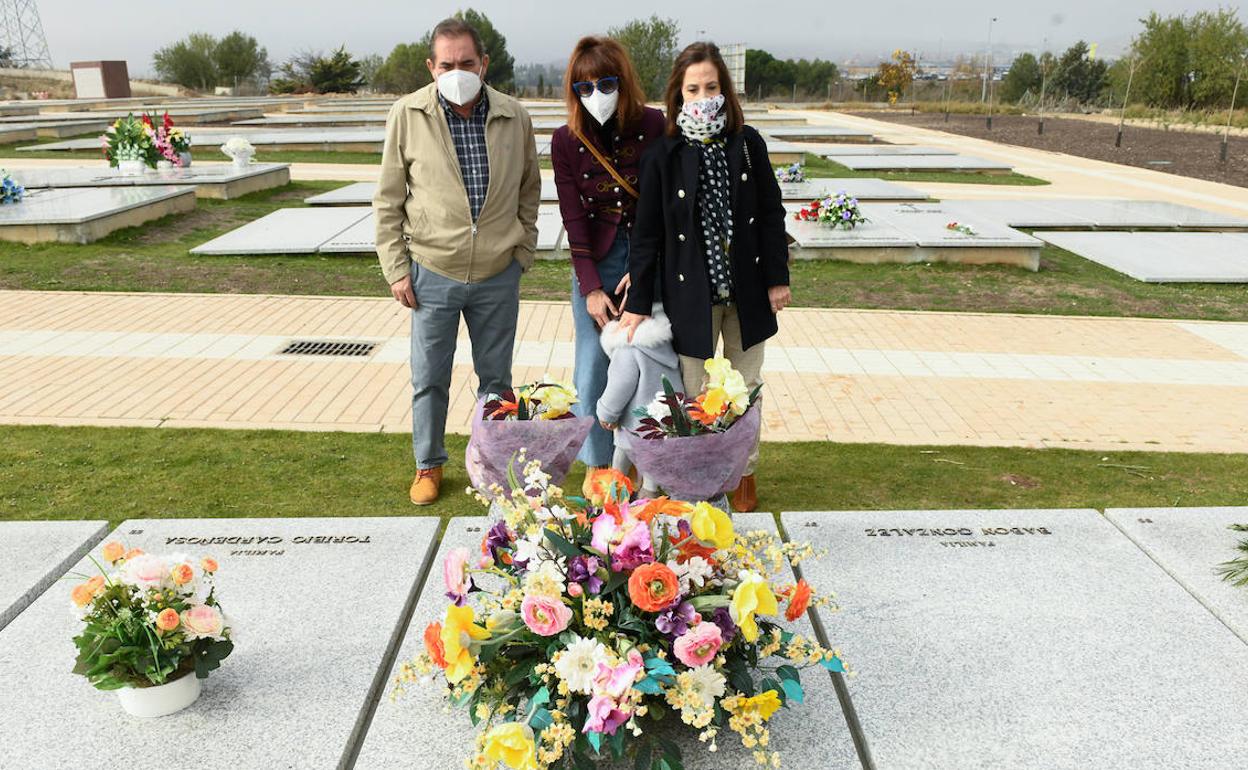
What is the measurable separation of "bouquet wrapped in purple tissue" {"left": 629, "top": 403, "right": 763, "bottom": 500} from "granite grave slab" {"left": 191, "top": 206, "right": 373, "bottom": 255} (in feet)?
25.3

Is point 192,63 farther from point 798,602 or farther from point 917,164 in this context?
point 798,602

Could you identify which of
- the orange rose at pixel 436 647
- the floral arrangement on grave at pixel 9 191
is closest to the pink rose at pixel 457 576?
the orange rose at pixel 436 647

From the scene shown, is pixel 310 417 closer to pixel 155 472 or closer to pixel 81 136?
pixel 155 472

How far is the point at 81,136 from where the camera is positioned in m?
24.2

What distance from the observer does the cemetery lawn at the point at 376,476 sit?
179 inches

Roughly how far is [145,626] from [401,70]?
66.9 meters

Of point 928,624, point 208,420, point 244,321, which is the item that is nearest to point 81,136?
point 244,321

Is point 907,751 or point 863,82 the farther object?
point 863,82

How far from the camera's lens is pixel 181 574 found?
8.39 ft

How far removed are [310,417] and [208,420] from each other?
23.1 inches

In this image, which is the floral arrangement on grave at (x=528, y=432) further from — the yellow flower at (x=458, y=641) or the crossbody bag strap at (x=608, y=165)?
the yellow flower at (x=458, y=641)

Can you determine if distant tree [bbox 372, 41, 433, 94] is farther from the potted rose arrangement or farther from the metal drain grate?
the potted rose arrangement

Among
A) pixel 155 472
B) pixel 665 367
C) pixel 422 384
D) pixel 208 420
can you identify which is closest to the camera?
pixel 665 367

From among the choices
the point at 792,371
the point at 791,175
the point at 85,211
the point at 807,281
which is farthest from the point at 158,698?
the point at 791,175
